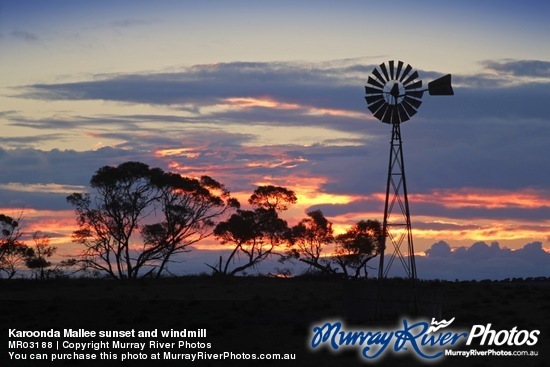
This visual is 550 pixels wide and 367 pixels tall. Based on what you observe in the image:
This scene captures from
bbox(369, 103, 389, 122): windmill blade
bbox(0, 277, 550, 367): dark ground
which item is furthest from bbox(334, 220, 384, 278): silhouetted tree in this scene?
bbox(369, 103, 389, 122): windmill blade

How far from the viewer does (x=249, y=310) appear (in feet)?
150

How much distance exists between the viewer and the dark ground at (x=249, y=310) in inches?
1315

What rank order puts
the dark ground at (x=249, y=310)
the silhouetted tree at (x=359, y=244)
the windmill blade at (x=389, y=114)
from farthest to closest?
the silhouetted tree at (x=359, y=244) → the windmill blade at (x=389, y=114) → the dark ground at (x=249, y=310)

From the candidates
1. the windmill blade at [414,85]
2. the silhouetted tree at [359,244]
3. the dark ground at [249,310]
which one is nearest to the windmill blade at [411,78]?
the windmill blade at [414,85]

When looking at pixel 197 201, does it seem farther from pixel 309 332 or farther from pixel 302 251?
pixel 309 332

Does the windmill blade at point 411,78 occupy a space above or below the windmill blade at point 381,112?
above

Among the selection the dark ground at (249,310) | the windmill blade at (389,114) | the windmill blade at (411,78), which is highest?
the windmill blade at (411,78)

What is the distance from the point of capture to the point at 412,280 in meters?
34.4

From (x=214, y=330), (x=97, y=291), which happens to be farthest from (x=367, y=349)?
(x=97, y=291)

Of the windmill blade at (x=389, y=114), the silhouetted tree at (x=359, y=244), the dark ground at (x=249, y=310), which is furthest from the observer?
the silhouetted tree at (x=359, y=244)

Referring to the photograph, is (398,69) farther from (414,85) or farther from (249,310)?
(249,310)

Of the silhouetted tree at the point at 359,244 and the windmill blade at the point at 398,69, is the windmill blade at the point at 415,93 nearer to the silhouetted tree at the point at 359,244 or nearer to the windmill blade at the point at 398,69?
the windmill blade at the point at 398,69

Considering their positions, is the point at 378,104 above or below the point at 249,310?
above

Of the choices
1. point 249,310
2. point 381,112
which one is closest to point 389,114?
point 381,112
